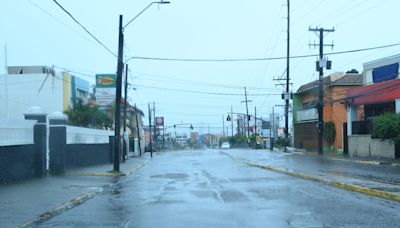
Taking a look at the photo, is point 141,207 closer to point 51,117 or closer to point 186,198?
point 186,198

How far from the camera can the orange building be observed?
219 feet

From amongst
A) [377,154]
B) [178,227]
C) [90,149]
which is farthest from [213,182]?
[377,154]

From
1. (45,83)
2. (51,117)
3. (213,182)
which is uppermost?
(45,83)

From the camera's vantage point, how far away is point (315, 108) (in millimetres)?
68938

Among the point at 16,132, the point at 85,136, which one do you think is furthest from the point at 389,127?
the point at 16,132

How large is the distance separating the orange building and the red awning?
15.5 feet

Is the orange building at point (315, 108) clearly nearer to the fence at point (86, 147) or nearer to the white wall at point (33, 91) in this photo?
the fence at point (86, 147)

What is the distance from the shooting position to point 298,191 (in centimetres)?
1880

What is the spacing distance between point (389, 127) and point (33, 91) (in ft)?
118

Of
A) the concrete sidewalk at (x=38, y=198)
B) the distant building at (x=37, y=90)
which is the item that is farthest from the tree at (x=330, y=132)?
the concrete sidewalk at (x=38, y=198)

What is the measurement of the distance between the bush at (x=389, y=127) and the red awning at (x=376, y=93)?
3575 mm

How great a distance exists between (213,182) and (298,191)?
Result: 5351 millimetres

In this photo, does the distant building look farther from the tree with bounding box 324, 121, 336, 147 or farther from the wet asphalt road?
the wet asphalt road

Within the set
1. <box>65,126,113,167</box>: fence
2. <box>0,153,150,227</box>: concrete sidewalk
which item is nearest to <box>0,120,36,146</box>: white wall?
<box>0,153,150,227</box>: concrete sidewalk
